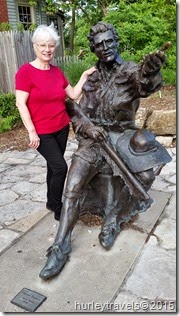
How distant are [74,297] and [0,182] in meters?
2.64

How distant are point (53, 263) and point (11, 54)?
7.18 m

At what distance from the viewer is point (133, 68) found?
2850mm

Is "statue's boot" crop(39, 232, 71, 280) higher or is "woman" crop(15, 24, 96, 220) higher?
"woman" crop(15, 24, 96, 220)

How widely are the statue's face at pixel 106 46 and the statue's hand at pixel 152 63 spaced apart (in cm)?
29

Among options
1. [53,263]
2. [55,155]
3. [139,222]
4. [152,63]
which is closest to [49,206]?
[55,155]

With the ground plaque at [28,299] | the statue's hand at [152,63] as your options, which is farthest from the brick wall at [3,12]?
the ground plaque at [28,299]

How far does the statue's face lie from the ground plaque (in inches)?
73.0

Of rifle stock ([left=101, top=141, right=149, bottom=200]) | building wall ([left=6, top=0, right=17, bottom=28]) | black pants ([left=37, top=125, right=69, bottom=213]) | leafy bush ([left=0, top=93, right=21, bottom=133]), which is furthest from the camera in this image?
building wall ([left=6, top=0, right=17, bottom=28])

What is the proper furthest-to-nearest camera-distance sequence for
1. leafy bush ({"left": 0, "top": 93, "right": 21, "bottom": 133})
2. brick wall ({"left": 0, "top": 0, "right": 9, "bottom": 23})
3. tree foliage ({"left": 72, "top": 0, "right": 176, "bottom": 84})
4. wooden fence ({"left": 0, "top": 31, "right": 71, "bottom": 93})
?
brick wall ({"left": 0, "top": 0, "right": 9, "bottom": 23}) → wooden fence ({"left": 0, "top": 31, "right": 71, "bottom": 93}) → leafy bush ({"left": 0, "top": 93, "right": 21, "bottom": 133}) → tree foliage ({"left": 72, "top": 0, "right": 176, "bottom": 84})

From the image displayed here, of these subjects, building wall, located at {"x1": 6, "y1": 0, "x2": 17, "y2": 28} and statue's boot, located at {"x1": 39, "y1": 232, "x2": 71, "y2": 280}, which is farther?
building wall, located at {"x1": 6, "y1": 0, "x2": 17, "y2": 28}

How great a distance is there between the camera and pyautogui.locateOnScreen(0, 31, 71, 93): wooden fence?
8.60 meters

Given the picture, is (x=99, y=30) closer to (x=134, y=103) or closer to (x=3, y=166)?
(x=134, y=103)

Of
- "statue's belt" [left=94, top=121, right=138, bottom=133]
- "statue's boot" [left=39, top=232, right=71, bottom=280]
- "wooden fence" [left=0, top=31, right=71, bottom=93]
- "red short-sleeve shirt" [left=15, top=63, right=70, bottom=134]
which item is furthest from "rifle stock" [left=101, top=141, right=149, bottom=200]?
"wooden fence" [left=0, top=31, right=71, bottom=93]

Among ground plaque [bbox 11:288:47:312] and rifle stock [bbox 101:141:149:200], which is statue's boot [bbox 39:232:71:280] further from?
rifle stock [bbox 101:141:149:200]
